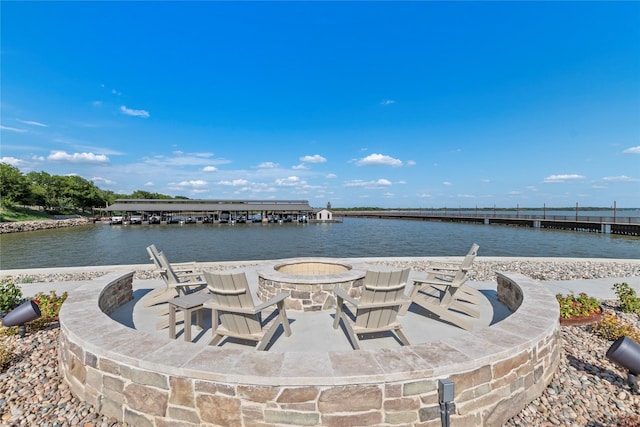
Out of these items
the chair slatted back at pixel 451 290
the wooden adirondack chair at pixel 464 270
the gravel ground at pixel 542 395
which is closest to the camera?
the gravel ground at pixel 542 395

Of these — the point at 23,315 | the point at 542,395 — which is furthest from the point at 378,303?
the point at 23,315

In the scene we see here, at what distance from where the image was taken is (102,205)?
66.2 m

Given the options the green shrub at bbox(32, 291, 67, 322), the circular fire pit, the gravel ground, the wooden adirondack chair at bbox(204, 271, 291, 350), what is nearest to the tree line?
the green shrub at bbox(32, 291, 67, 322)

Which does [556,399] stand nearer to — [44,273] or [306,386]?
[306,386]

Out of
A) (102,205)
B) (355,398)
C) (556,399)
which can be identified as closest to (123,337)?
(355,398)

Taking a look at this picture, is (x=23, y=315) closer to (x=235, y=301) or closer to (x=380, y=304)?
(x=235, y=301)

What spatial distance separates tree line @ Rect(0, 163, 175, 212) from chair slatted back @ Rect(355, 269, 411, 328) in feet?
175

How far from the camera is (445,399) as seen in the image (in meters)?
2.03

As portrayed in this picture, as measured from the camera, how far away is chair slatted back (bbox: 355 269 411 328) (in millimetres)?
3217

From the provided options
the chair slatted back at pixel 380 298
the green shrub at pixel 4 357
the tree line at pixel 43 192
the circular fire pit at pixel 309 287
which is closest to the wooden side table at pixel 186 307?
the circular fire pit at pixel 309 287

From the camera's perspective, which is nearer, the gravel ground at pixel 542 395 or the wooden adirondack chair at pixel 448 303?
the gravel ground at pixel 542 395

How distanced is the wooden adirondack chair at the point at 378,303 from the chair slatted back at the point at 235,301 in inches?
44.7

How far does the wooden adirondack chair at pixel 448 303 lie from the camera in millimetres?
4012

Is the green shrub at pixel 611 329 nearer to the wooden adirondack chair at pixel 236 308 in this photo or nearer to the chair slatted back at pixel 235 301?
the wooden adirondack chair at pixel 236 308
